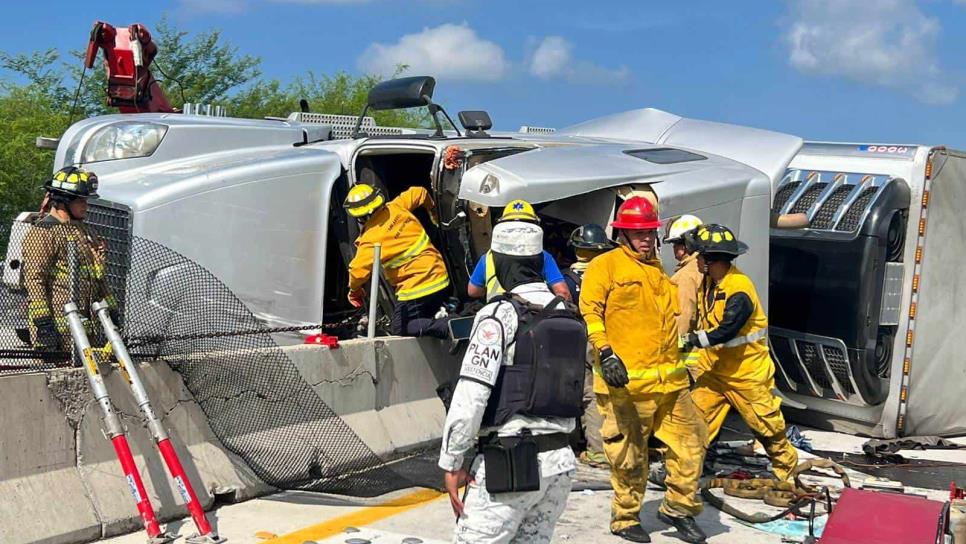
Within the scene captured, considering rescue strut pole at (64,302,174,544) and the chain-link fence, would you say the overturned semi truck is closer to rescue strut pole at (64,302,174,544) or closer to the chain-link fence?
the chain-link fence

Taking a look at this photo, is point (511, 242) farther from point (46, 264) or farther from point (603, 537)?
point (46, 264)

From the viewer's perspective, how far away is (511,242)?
13.8 feet

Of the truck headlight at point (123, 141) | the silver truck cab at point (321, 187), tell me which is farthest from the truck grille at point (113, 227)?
the truck headlight at point (123, 141)

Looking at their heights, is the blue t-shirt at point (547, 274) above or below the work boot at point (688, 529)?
above

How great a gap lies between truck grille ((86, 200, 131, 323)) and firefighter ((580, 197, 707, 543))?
287 cm

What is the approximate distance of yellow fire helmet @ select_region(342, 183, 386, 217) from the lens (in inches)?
293

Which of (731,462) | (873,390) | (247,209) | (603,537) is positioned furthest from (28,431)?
(873,390)

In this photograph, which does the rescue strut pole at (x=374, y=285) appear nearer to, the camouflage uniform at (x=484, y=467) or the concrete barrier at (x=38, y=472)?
the concrete barrier at (x=38, y=472)

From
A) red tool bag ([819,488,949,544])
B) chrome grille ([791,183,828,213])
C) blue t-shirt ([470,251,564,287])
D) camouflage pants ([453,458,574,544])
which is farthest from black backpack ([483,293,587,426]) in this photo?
chrome grille ([791,183,828,213])

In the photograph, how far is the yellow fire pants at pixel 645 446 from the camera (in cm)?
582

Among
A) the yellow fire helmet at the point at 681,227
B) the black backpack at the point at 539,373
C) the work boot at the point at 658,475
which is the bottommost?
the work boot at the point at 658,475

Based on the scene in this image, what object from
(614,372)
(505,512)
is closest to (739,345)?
(614,372)

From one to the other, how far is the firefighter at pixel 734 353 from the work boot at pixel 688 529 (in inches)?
38.6

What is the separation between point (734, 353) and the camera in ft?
22.7
